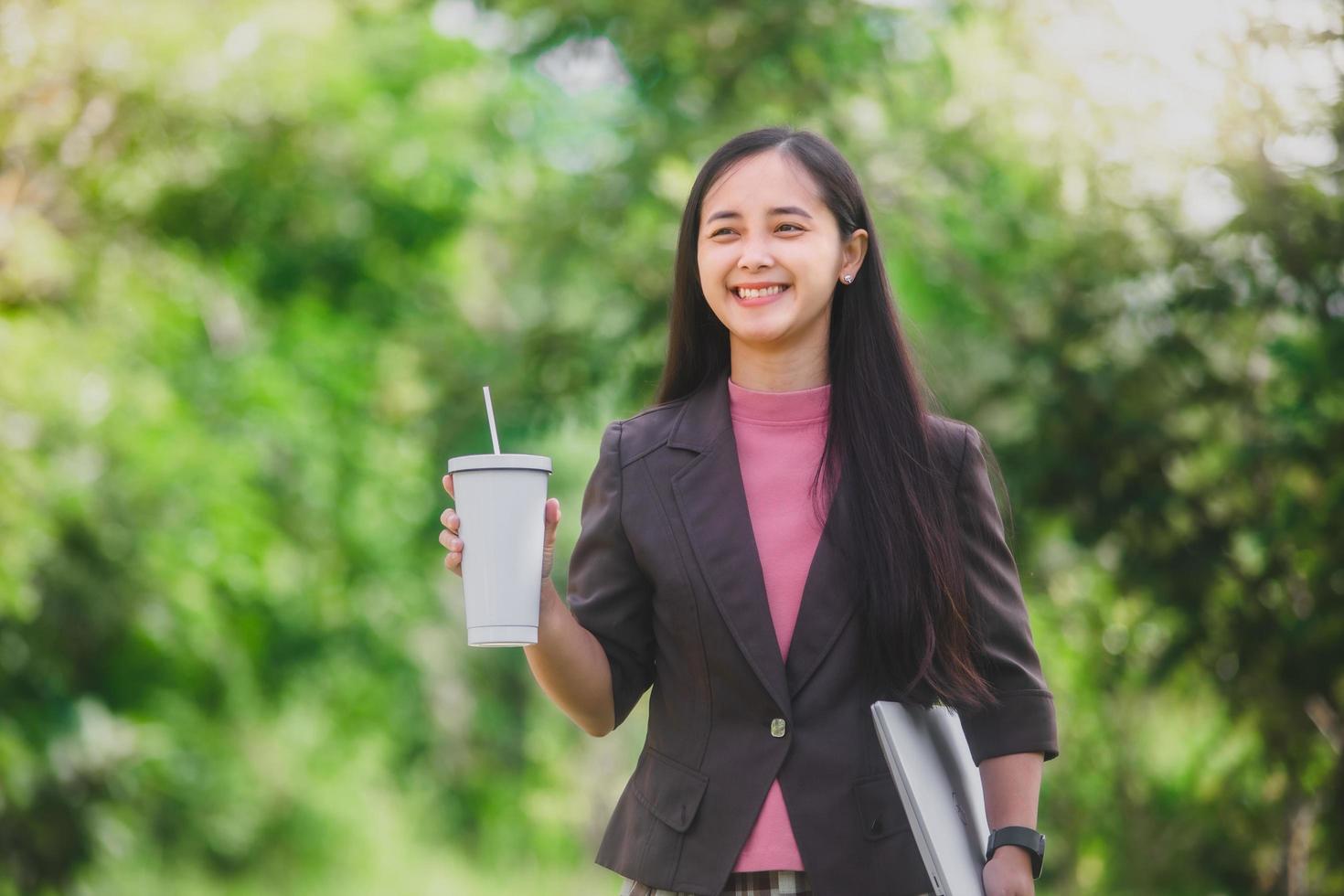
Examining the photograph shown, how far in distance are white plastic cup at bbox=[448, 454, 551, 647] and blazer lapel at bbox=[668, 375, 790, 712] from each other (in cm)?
31

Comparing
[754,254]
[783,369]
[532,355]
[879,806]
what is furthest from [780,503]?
[532,355]

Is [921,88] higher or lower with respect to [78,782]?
higher

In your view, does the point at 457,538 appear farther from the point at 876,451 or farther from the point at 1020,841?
the point at 1020,841

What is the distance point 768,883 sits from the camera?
2.27 m

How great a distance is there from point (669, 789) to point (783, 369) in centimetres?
67

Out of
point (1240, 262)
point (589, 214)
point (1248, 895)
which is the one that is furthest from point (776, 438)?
point (1248, 895)

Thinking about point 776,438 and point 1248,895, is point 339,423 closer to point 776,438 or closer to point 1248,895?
point 1248,895

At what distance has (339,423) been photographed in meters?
12.0

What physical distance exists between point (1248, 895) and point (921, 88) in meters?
3.82

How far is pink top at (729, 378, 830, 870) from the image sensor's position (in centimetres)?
226

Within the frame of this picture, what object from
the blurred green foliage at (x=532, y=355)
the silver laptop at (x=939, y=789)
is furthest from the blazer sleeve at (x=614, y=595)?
the blurred green foliage at (x=532, y=355)

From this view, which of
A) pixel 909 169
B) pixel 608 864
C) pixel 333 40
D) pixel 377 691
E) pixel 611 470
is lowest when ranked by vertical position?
pixel 377 691

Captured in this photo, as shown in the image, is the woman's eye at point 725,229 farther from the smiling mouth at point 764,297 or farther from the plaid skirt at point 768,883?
the plaid skirt at point 768,883

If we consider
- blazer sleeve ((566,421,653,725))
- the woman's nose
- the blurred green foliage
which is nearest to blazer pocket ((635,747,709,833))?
blazer sleeve ((566,421,653,725))
